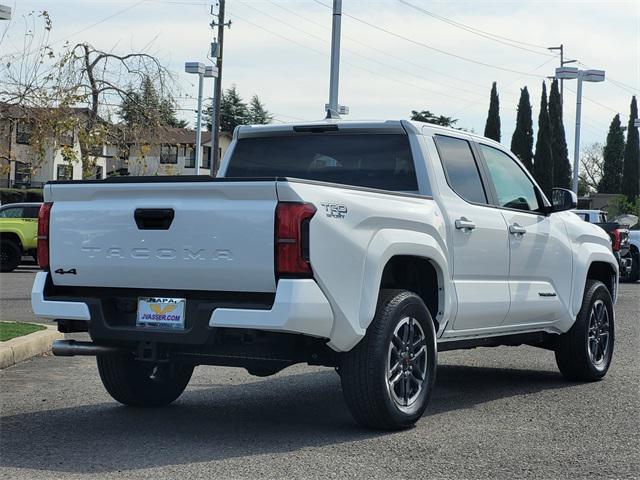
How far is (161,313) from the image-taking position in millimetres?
6543

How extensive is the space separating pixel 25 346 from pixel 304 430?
14.5 ft

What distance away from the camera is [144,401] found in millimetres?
7926

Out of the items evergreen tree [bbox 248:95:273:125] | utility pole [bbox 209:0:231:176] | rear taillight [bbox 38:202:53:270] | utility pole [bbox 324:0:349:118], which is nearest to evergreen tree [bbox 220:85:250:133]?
evergreen tree [bbox 248:95:273:125]

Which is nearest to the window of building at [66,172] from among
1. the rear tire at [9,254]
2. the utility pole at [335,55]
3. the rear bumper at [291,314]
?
the rear tire at [9,254]

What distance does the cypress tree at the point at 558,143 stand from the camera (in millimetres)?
76375

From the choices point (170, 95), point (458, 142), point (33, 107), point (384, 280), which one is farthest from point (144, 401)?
point (170, 95)

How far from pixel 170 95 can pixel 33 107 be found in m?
6.24

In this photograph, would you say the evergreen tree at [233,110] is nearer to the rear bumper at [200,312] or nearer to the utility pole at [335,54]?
the utility pole at [335,54]

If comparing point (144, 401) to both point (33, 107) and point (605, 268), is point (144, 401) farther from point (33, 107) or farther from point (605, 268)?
point (33, 107)

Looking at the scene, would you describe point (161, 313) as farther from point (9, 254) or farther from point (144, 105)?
point (144, 105)

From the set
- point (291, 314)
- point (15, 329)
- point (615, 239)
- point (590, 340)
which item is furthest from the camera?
point (615, 239)

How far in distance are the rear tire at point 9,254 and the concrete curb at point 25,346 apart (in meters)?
16.2

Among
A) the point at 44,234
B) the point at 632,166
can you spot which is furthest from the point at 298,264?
the point at 632,166

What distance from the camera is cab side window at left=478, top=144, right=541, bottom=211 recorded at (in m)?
8.77
